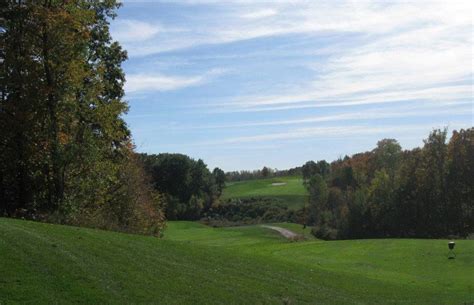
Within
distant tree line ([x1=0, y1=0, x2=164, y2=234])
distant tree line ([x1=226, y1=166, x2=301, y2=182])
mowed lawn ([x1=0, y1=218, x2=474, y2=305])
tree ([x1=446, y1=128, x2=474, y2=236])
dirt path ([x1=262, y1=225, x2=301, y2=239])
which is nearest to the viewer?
mowed lawn ([x1=0, y1=218, x2=474, y2=305])

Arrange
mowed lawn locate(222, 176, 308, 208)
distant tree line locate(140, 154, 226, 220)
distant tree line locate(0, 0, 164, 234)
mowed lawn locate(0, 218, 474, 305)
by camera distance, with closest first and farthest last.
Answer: mowed lawn locate(0, 218, 474, 305) → distant tree line locate(0, 0, 164, 234) → distant tree line locate(140, 154, 226, 220) → mowed lawn locate(222, 176, 308, 208)

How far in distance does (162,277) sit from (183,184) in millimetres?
104257

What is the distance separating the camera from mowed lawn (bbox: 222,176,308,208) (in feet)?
416

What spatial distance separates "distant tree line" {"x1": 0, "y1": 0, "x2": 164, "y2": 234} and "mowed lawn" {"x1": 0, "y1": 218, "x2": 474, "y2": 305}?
6798mm

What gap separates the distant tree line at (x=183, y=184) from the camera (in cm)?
11881

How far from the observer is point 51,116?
1037 inches

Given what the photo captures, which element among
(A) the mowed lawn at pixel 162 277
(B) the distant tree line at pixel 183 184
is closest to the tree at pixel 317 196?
(B) the distant tree line at pixel 183 184

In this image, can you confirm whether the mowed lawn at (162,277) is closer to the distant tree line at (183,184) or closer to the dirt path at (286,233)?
the dirt path at (286,233)

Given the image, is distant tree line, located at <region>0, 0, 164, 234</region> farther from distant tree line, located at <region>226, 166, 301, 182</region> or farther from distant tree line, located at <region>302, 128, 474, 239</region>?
distant tree line, located at <region>226, 166, 301, 182</region>

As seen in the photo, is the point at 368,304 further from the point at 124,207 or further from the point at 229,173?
the point at 229,173

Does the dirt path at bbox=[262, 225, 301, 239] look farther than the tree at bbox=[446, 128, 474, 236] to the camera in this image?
Yes

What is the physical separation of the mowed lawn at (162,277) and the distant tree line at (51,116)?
6.80 m

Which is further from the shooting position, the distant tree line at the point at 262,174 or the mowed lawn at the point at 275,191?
the distant tree line at the point at 262,174

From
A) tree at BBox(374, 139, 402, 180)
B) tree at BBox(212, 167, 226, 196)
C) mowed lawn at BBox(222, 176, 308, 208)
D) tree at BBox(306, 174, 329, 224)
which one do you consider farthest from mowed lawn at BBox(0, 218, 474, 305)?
tree at BBox(212, 167, 226, 196)
